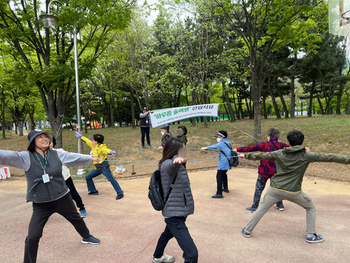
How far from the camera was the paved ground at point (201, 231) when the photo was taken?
3020 mm

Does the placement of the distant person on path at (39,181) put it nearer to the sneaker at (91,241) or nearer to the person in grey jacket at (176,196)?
the sneaker at (91,241)

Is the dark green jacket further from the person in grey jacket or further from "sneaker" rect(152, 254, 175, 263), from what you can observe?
"sneaker" rect(152, 254, 175, 263)

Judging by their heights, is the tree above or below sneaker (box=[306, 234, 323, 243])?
Result: above

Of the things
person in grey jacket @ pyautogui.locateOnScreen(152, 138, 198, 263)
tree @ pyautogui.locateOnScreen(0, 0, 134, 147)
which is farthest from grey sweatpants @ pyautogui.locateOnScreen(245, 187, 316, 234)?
tree @ pyautogui.locateOnScreen(0, 0, 134, 147)

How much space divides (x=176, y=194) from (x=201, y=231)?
5.83 feet

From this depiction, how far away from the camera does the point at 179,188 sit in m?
2.34

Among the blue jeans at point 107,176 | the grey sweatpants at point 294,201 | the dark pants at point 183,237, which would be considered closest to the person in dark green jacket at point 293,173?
the grey sweatpants at point 294,201

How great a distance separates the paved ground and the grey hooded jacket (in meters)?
1.06

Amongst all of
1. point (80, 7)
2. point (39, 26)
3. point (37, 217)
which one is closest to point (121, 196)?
point (37, 217)

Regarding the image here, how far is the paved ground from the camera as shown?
302cm

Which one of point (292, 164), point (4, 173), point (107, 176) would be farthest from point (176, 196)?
point (4, 173)

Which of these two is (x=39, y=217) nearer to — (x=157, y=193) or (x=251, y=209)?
(x=157, y=193)

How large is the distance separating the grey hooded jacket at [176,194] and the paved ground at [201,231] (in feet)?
3.49

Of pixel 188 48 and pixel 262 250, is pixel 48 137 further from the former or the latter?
pixel 188 48
